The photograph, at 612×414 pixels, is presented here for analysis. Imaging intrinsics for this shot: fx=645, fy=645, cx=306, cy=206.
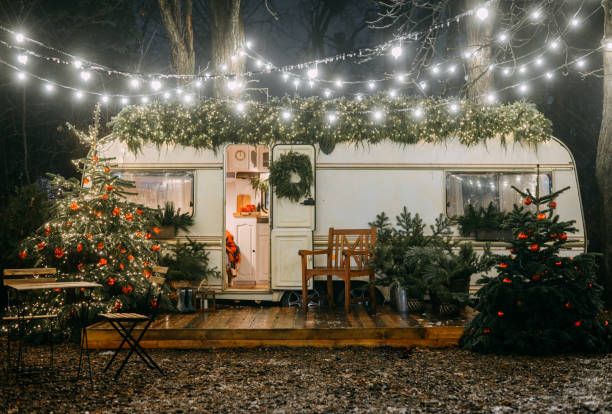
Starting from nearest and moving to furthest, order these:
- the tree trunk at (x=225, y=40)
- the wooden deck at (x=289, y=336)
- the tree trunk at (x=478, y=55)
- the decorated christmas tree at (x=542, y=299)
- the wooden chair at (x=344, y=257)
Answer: the decorated christmas tree at (x=542, y=299) → the wooden deck at (x=289, y=336) → the wooden chair at (x=344, y=257) → the tree trunk at (x=478, y=55) → the tree trunk at (x=225, y=40)

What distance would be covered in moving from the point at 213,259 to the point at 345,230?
6.38ft

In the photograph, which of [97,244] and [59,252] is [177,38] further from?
[59,252]

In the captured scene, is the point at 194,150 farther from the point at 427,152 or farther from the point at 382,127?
the point at 427,152

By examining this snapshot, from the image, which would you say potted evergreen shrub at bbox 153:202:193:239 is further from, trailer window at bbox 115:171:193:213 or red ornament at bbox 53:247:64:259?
red ornament at bbox 53:247:64:259

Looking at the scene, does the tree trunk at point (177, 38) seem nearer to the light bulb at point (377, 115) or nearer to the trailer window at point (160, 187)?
the trailer window at point (160, 187)

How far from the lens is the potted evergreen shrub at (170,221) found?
9.16m

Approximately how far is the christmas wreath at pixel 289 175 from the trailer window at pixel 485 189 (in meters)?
2.08

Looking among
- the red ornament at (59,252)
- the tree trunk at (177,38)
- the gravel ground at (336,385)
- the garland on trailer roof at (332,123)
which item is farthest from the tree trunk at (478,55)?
the red ornament at (59,252)

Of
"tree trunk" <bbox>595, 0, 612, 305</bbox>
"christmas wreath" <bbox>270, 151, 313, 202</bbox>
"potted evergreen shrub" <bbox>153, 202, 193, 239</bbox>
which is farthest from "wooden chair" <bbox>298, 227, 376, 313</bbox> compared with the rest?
"tree trunk" <bbox>595, 0, 612, 305</bbox>

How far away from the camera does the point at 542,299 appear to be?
260 inches

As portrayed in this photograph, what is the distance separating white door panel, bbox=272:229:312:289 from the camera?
9.13 meters

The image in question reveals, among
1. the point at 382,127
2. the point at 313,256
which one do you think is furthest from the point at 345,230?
the point at 382,127

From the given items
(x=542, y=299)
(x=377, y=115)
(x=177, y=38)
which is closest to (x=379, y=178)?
(x=377, y=115)

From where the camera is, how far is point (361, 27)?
22.6 m
